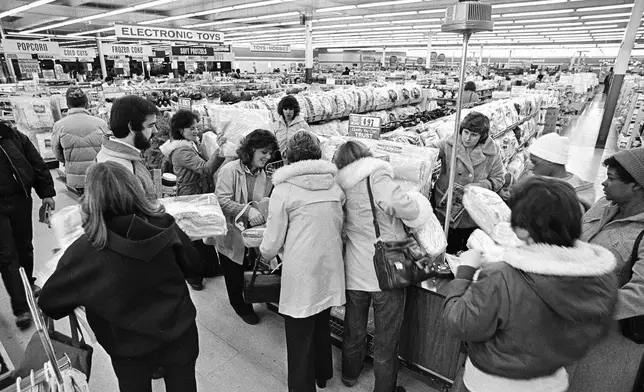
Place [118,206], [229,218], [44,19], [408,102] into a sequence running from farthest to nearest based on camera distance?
[44,19]
[408,102]
[229,218]
[118,206]

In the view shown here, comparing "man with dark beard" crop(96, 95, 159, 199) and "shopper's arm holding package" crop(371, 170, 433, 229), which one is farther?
"man with dark beard" crop(96, 95, 159, 199)

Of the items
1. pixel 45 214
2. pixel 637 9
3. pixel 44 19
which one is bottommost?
pixel 45 214

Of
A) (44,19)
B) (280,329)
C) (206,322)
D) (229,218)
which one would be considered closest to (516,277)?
(229,218)

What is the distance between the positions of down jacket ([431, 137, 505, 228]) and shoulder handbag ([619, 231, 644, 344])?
56.7 inches

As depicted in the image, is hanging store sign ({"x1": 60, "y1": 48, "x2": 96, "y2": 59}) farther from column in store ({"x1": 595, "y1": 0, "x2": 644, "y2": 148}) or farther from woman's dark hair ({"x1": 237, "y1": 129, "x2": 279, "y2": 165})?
column in store ({"x1": 595, "y1": 0, "x2": 644, "y2": 148})

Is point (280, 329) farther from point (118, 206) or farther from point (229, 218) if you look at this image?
point (118, 206)

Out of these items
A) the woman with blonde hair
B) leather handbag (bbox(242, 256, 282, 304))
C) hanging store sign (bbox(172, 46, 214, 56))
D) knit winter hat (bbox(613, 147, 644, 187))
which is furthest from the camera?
hanging store sign (bbox(172, 46, 214, 56))

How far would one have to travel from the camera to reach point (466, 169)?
3053 mm

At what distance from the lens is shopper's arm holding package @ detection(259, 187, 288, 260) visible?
76.5 inches

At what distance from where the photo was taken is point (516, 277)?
125 centimetres

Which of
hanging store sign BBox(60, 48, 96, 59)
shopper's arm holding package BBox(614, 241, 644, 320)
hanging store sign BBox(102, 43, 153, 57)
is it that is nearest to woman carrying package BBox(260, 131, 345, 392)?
shopper's arm holding package BBox(614, 241, 644, 320)

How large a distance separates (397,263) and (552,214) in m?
0.90

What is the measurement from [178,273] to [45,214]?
242 cm

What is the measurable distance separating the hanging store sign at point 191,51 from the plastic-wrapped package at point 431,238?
45.2ft
